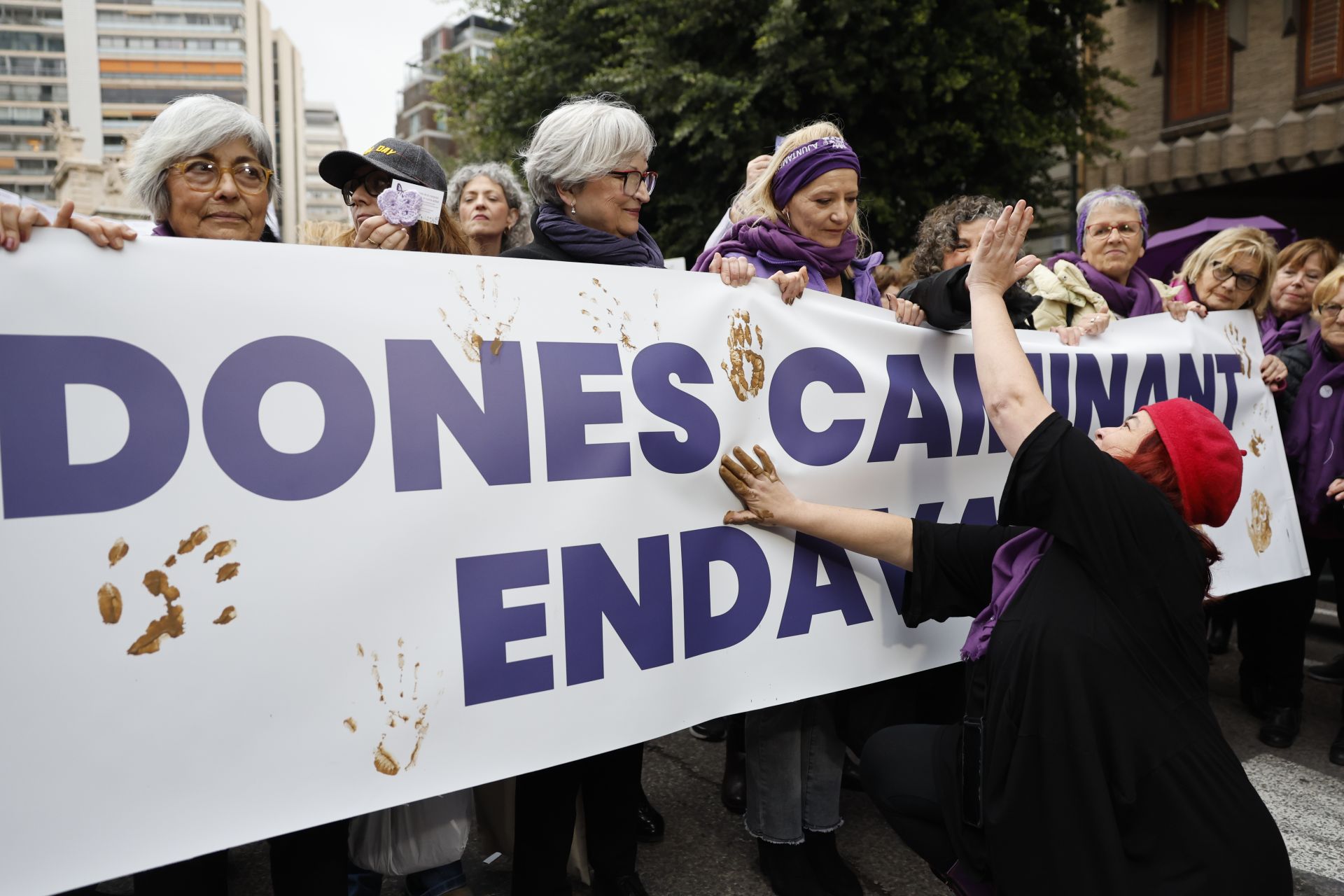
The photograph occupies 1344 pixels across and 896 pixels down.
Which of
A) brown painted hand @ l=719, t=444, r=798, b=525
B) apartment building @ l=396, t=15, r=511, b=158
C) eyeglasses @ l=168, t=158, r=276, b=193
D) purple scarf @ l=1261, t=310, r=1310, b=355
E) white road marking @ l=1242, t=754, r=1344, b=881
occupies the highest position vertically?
apartment building @ l=396, t=15, r=511, b=158

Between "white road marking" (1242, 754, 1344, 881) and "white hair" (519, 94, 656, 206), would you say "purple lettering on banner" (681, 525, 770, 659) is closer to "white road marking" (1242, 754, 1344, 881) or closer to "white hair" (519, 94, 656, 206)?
"white hair" (519, 94, 656, 206)

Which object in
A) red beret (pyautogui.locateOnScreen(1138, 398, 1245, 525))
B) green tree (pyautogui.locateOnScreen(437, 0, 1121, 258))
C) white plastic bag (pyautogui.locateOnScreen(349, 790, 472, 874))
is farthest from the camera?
green tree (pyautogui.locateOnScreen(437, 0, 1121, 258))

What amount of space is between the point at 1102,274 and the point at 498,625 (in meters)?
2.76

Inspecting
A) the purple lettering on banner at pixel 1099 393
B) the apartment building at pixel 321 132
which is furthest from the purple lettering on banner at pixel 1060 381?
the apartment building at pixel 321 132

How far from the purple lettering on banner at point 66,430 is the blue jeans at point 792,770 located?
1.55 meters

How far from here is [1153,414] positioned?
193 cm

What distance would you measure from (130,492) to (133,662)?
0.96 ft

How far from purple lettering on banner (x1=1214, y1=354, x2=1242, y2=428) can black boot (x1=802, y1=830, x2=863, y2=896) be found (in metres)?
2.26

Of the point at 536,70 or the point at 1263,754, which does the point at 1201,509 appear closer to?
the point at 1263,754

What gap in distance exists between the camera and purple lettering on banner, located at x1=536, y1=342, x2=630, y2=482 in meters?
2.06

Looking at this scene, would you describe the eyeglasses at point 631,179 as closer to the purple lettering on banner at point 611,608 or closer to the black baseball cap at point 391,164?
the black baseball cap at point 391,164

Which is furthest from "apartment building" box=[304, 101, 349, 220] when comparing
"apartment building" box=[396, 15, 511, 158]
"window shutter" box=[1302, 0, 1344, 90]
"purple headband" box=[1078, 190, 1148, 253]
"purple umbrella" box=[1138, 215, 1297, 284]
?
"purple headband" box=[1078, 190, 1148, 253]

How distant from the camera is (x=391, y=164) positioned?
2555mm

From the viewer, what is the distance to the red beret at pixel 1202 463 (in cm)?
188
